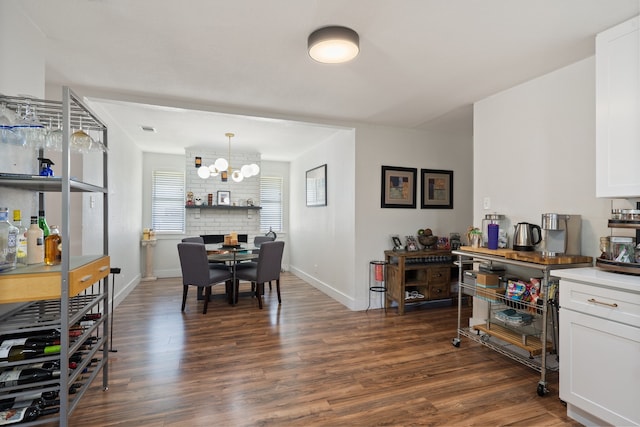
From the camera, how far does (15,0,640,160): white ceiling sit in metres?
1.88

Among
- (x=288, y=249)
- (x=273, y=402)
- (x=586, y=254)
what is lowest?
(x=273, y=402)

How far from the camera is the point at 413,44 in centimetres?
226

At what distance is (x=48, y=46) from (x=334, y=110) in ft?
8.44

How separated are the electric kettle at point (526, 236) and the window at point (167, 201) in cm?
587

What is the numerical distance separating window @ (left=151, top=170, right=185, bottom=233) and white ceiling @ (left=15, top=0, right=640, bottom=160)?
2695 mm

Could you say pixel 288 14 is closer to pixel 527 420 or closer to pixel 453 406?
pixel 453 406

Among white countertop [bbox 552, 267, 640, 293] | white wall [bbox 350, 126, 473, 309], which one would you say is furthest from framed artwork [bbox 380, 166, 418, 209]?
white countertop [bbox 552, 267, 640, 293]

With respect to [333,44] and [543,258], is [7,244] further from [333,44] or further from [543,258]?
[543,258]

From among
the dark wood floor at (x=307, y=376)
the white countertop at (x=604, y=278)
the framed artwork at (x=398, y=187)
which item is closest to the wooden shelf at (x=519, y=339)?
the dark wood floor at (x=307, y=376)

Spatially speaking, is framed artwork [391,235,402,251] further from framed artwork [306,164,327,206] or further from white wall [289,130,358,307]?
framed artwork [306,164,327,206]

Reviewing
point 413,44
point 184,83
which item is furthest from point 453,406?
point 184,83

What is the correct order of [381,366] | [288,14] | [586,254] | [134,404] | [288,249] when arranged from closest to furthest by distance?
[288,14], [134,404], [586,254], [381,366], [288,249]

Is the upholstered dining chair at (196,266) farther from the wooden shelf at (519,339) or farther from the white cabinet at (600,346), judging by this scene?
the white cabinet at (600,346)

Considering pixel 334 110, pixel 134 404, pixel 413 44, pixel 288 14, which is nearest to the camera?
pixel 288 14
